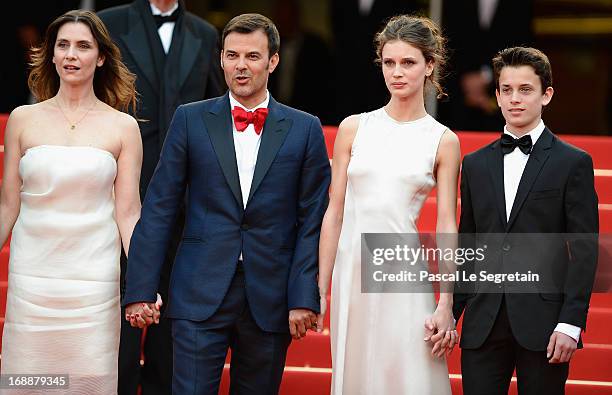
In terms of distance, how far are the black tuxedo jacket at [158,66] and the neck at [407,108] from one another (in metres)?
1.39

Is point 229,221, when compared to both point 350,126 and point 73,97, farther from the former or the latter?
point 73,97

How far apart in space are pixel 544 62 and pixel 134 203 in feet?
→ 6.06

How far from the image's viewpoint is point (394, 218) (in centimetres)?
504

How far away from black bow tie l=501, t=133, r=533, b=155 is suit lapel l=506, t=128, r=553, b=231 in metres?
0.03

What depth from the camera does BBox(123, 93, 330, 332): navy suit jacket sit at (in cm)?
495

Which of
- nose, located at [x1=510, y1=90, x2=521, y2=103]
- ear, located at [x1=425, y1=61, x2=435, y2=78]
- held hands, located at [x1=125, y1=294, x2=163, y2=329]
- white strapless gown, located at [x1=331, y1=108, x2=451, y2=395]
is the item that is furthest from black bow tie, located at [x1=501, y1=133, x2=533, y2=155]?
held hands, located at [x1=125, y1=294, x2=163, y2=329]

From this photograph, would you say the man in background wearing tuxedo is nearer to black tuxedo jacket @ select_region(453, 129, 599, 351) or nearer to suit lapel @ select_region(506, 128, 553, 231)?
black tuxedo jacket @ select_region(453, 129, 599, 351)

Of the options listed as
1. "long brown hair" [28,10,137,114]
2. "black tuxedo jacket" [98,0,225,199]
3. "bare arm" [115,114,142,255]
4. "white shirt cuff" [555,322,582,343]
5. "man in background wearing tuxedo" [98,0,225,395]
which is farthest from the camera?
"black tuxedo jacket" [98,0,225,199]

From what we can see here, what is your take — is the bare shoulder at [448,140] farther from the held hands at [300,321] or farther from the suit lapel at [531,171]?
the held hands at [300,321]

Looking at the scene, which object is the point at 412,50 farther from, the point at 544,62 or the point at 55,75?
the point at 55,75

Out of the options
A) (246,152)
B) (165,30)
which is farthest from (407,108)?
(165,30)

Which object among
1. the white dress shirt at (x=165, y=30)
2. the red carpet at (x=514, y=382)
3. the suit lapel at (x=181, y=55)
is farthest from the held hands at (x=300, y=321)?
the white dress shirt at (x=165, y=30)

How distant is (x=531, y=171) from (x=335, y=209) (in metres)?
0.80

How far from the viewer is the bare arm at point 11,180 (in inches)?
213
